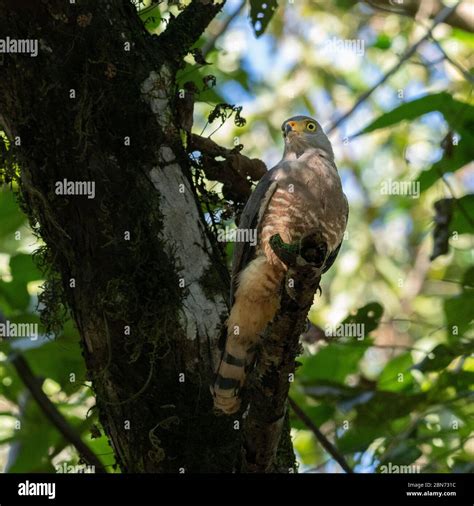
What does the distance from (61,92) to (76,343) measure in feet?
4.44

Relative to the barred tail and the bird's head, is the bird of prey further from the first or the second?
the bird's head

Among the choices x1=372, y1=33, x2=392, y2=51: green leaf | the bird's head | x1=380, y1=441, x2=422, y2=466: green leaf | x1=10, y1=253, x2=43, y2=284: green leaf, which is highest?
x1=372, y1=33, x2=392, y2=51: green leaf

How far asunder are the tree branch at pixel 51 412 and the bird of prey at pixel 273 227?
2.53ft

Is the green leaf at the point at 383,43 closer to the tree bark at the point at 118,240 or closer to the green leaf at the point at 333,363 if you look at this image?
the green leaf at the point at 333,363

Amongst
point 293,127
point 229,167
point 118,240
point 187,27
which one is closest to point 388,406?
point 229,167

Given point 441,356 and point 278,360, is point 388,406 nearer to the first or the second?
point 441,356

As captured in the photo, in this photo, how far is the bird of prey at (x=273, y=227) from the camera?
3428 millimetres

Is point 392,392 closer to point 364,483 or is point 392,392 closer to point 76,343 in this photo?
point 364,483

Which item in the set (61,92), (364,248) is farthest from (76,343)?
(364,248)

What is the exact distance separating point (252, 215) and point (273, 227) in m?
0.11

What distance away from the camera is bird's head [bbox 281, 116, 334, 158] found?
4.45 metres

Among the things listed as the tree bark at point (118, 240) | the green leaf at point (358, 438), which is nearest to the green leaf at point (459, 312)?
the green leaf at point (358, 438)

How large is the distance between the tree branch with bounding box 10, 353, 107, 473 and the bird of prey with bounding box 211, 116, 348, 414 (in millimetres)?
773

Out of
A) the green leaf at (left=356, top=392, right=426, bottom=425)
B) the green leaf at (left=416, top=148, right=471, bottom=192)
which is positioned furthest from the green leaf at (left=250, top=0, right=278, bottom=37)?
the green leaf at (left=356, top=392, right=426, bottom=425)
